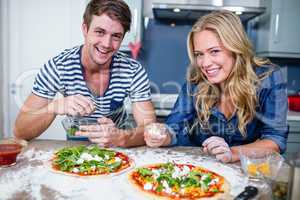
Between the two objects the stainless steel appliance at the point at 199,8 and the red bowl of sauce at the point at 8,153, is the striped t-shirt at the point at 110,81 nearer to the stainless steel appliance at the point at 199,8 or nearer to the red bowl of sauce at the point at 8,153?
the red bowl of sauce at the point at 8,153

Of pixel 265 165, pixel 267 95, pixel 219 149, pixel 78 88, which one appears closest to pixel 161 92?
pixel 78 88

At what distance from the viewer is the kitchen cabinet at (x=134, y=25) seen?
2295mm

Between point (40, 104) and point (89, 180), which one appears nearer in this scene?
point (89, 180)

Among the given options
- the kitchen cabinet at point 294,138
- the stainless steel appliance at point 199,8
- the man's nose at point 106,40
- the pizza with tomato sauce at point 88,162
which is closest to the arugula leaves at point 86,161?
the pizza with tomato sauce at point 88,162

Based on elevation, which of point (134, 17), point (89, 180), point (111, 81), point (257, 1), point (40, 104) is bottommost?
point (89, 180)

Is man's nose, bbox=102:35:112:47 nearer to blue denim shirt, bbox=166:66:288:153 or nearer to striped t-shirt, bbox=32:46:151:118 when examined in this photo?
striped t-shirt, bbox=32:46:151:118

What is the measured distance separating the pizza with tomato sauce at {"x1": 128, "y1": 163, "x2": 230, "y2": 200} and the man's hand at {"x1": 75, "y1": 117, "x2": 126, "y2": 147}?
0.86ft

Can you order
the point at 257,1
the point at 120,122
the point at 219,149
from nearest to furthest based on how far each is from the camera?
1. the point at 219,149
2. the point at 120,122
3. the point at 257,1

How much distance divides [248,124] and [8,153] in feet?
3.00

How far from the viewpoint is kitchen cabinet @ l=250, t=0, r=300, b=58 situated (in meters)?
2.28

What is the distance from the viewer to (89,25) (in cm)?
157

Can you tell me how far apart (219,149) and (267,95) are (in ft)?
1.23

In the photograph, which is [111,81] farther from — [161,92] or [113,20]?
[161,92]

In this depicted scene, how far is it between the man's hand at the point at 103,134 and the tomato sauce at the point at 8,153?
236mm
